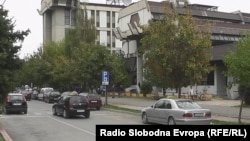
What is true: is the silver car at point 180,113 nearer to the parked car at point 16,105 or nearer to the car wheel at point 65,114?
the car wheel at point 65,114

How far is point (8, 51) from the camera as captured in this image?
20.9 m

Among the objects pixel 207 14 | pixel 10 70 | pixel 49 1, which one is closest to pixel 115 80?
pixel 10 70

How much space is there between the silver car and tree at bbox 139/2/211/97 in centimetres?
558

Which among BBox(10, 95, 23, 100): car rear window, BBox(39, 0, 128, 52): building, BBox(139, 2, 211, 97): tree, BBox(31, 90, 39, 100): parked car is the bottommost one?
BBox(31, 90, 39, 100): parked car

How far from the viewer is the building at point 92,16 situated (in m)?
96.7

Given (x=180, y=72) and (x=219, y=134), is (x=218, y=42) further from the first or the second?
(x=219, y=134)

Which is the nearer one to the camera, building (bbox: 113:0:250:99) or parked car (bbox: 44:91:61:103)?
parked car (bbox: 44:91:61:103)

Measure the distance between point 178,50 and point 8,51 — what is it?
10.8 metres

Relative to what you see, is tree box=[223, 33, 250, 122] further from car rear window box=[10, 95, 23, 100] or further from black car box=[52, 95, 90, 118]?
car rear window box=[10, 95, 23, 100]

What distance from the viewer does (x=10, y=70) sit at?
2136 cm

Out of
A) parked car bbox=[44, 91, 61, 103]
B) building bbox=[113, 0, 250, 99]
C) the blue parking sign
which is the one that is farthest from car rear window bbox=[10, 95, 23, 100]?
building bbox=[113, 0, 250, 99]

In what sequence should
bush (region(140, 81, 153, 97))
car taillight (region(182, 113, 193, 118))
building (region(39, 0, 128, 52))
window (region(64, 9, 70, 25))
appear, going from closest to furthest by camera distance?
car taillight (region(182, 113, 193, 118)) → bush (region(140, 81, 153, 97)) → building (region(39, 0, 128, 52)) → window (region(64, 9, 70, 25))

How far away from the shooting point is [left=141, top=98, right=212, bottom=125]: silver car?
64.0 ft

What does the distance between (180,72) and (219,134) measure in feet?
56.9
